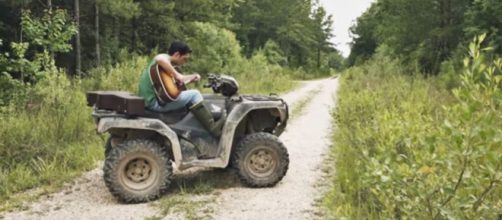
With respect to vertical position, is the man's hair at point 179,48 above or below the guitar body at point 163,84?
above

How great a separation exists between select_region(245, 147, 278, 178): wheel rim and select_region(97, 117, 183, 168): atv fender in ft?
2.89

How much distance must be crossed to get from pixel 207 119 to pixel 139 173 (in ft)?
3.19

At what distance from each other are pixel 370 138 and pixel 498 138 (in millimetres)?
3950

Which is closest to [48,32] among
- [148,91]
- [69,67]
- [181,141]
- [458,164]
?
[148,91]

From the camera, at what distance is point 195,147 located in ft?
20.2

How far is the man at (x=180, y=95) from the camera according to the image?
5938 millimetres

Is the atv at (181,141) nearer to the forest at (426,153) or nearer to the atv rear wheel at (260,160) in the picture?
the atv rear wheel at (260,160)

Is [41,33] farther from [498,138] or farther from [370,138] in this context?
[498,138]

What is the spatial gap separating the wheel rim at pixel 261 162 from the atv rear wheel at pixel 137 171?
3.25 feet

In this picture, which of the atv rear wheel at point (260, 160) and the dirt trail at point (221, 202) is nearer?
the dirt trail at point (221, 202)

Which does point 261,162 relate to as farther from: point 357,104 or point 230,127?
point 357,104

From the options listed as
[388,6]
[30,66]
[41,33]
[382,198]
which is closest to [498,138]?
[382,198]

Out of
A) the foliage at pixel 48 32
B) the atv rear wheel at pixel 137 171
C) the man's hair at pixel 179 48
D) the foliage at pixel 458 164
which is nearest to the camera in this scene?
the foliage at pixel 458 164

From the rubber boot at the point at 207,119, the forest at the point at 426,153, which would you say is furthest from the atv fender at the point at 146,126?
the forest at the point at 426,153
